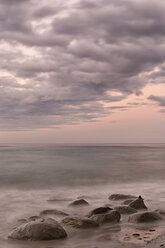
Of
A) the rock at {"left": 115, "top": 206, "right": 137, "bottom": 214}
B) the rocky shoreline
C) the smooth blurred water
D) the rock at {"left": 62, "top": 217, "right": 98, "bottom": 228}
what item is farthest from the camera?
the smooth blurred water

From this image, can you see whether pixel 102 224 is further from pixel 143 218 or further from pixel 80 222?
pixel 143 218

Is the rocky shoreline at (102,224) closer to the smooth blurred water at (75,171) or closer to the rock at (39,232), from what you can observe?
the rock at (39,232)

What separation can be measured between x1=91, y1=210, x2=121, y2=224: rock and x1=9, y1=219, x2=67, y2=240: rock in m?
1.50

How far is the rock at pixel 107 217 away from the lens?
816cm

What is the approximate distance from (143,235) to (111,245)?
1023 mm

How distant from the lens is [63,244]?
6.55 meters

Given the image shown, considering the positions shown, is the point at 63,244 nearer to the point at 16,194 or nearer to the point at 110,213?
the point at 110,213

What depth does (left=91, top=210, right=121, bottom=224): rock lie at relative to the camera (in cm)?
816

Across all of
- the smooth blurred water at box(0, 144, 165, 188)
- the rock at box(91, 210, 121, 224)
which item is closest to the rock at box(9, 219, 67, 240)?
the rock at box(91, 210, 121, 224)

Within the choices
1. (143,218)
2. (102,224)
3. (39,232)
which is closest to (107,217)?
(102,224)

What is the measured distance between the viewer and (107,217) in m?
8.22

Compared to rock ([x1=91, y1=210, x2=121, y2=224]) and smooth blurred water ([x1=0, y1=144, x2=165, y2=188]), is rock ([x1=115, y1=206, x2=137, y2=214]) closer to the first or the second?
rock ([x1=91, y1=210, x2=121, y2=224])

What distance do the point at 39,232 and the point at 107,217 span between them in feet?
7.62

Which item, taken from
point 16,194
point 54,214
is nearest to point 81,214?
point 54,214
